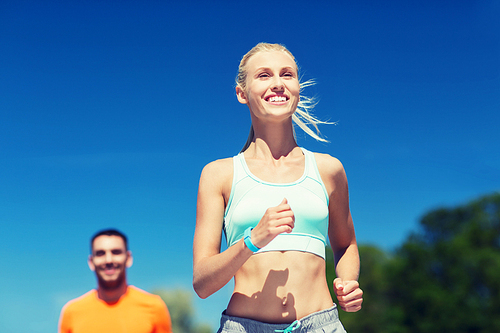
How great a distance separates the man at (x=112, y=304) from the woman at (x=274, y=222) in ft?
1.31

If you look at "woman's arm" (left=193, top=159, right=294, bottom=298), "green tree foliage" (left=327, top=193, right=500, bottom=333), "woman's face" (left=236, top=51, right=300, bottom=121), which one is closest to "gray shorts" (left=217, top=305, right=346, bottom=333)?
"woman's arm" (left=193, top=159, right=294, bottom=298)

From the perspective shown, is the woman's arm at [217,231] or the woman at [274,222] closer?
the woman's arm at [217,231]

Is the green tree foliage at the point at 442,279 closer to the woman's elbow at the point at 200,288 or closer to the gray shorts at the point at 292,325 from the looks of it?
the gray shorts at the point at 292,325

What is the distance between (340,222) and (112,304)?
6.88 feet

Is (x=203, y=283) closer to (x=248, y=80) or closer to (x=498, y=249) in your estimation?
(x=248, y=80)

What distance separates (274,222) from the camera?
345 cm

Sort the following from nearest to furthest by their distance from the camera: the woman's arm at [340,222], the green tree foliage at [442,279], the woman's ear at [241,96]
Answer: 1. the woman's arm at [340,222]
2. the woman's ear at [241,96]
3. the green tree foliage at [442,279]

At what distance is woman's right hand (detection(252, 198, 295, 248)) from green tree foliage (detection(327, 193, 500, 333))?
124ft

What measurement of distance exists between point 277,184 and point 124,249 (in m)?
1.32

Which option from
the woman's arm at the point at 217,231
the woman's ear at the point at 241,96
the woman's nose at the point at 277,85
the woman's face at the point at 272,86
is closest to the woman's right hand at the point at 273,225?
the woman's arm at the point at 217,231

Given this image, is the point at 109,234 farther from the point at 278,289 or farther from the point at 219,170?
the point at 278,289

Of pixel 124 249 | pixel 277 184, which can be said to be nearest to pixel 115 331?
pixel 124 249

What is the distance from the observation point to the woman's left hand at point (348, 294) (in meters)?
3.85

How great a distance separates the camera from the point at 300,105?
16.6 ft
